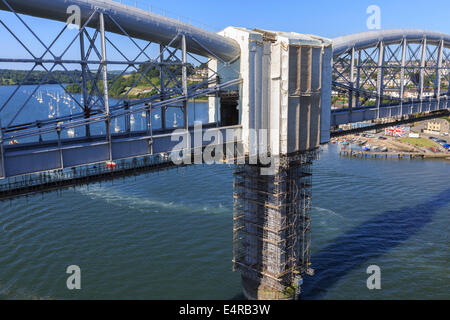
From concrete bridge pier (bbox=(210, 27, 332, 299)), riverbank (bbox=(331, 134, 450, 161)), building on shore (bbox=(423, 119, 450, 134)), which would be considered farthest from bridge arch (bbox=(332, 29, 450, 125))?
building on shore (bbox=(423, 119, 450, 134))

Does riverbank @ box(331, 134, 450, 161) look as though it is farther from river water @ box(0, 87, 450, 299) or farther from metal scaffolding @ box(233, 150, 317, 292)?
metal scaffolding @ box(233, 150, 317, 292)

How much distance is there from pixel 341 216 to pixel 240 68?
26.1 meters

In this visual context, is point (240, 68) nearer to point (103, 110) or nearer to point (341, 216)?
point (103, 110)

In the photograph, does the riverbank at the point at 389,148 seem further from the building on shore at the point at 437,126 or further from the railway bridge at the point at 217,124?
the railway bridge at the point at 217,124

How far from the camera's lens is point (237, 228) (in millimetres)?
27953

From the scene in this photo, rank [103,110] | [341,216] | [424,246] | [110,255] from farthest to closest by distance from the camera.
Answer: [341,216] → [424,246] → [110,255] → [103,110]

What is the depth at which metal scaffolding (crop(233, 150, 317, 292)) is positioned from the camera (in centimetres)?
2623

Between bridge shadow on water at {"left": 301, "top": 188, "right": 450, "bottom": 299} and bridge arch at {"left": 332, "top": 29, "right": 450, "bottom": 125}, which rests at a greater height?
bridge arch at {"left": 332, "top": 29, "right": 450, "bottom": 125}

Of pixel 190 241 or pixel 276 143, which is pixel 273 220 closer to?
pixel 276 143

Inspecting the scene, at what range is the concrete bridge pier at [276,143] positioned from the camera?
24.0m

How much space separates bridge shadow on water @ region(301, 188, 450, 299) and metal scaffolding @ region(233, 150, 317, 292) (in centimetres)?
350

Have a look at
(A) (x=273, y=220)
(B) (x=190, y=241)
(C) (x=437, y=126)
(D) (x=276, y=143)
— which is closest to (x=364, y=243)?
(A) (x=273, y=220)
